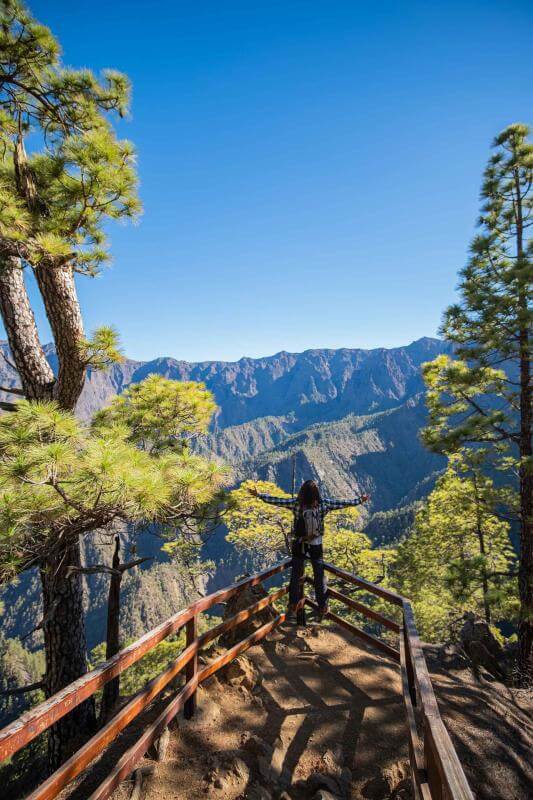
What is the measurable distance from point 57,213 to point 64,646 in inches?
240

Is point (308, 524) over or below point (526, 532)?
over

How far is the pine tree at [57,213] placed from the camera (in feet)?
13.4

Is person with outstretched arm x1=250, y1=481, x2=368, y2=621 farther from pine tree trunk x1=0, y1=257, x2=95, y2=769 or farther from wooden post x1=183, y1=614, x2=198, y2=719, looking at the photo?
pine tree trunk x1=0, y1=257, x2=95, y2=769

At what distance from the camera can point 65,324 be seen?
199 inches

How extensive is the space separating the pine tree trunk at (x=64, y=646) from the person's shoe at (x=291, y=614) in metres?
3.23

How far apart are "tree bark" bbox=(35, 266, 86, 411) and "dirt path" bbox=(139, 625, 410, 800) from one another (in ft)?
14.1

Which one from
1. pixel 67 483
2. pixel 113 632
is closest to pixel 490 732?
pixel 67 483

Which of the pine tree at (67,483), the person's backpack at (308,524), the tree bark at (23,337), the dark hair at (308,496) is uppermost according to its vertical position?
the tree bark at (23,337)

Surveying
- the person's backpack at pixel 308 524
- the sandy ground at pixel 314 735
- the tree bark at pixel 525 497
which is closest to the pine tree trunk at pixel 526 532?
the tree bark at pixel 525 497

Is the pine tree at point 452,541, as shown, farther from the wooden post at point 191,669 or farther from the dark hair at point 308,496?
the wooden post at point 191,669

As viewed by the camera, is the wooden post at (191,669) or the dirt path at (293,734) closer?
the dirt path at (293,734)

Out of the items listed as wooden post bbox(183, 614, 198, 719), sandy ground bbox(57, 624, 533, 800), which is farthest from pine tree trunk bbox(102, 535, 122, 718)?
wooden post bbox(183, 614, 198, 719)

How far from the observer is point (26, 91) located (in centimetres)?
456

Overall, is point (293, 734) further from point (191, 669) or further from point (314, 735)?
point (191, 669)
